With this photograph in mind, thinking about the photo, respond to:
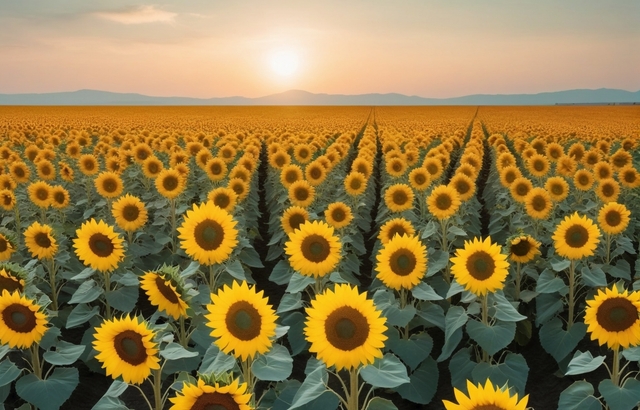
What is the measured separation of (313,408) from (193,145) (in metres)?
10.9

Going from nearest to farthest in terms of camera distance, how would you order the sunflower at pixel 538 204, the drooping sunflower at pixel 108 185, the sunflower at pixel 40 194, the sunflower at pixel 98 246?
the sunflower at pixel 98 246 → the sunflower at pixel 538 204 → the sunflower at pixel 40 194 → the drooping sunflower at pixel 108 185

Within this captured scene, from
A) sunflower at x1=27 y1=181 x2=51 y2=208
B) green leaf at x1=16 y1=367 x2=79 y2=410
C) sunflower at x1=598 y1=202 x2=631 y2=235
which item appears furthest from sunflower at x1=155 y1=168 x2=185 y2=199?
sunflower at x1=598 y1=202 x2=631 y2=235

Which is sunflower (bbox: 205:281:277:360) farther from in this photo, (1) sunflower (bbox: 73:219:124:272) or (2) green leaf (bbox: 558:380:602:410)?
(1) sunflower (bbox: 73:219:124:272)

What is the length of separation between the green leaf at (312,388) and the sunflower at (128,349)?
36.5 inches

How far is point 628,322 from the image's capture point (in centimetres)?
421

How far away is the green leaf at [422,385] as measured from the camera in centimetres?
540

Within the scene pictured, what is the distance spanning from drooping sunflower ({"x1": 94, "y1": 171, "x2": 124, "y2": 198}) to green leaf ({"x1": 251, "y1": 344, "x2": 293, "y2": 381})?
6.39 m

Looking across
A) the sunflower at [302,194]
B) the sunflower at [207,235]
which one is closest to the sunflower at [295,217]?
the sunflower at [302,194]

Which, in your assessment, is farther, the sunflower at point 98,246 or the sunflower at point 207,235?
the sunflower at point 98,246

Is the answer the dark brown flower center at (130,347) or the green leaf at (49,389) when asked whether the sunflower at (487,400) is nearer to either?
the dark brown flower center at (130,347)

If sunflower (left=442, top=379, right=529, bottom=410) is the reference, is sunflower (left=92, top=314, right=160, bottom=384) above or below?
below

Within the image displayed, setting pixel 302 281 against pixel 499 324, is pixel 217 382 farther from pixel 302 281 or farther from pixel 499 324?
pixel 499 324

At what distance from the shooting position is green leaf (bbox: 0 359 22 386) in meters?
4.46

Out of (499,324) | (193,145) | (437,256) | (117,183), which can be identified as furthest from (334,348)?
(193,145)
